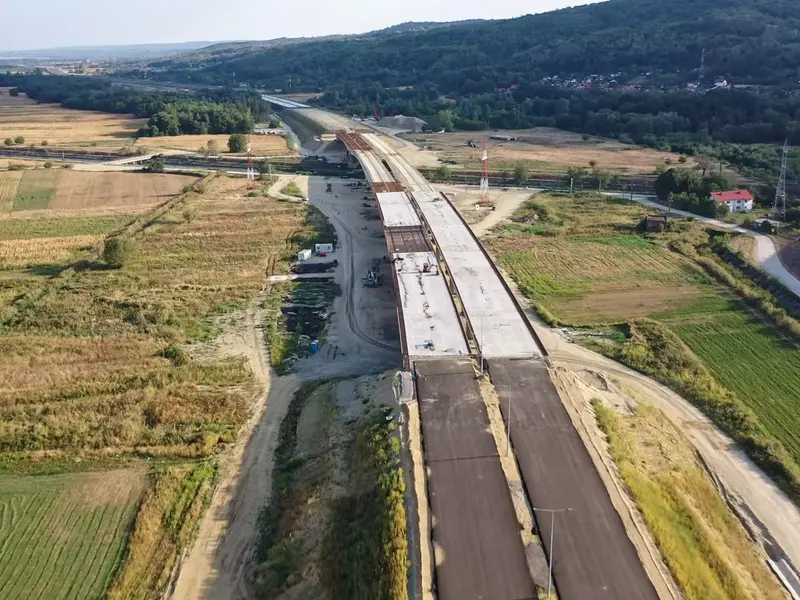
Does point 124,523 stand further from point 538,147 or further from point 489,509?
point 538,147

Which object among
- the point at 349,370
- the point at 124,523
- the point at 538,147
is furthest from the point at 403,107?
the point at 124,523

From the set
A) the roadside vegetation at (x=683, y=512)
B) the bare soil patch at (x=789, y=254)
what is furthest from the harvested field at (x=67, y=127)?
the roadside vegetation at (x=683, y=512)

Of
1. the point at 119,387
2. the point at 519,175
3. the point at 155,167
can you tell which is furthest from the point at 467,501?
the point at 155,167

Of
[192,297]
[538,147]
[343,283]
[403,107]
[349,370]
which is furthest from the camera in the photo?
[403,107]

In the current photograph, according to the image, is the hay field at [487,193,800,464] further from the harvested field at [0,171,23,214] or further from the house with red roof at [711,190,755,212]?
the harvested field at [0,171,23,214]

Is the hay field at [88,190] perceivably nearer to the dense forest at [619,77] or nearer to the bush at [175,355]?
the bush at [175,355]
